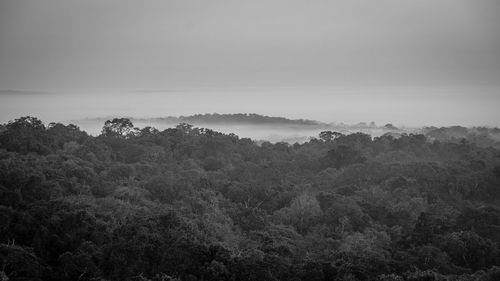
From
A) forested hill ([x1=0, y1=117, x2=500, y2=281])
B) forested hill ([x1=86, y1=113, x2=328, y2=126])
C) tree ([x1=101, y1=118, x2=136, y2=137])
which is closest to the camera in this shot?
forested hill ([x1=0, y1=117, x2=500, y2=281])

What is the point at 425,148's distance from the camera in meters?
57.9

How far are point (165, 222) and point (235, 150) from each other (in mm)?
30359

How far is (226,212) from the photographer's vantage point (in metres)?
29.2

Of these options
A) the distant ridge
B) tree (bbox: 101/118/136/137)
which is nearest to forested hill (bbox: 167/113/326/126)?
the distant ridge

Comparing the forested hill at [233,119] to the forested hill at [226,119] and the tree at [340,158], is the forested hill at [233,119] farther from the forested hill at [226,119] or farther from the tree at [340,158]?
the tree at [340,158]

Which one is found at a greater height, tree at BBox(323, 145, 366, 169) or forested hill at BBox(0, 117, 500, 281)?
tree at BBox(323, 145, 366, 169)

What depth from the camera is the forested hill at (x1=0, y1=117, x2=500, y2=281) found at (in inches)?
709

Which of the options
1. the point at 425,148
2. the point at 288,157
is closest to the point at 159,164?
the point at 288,157

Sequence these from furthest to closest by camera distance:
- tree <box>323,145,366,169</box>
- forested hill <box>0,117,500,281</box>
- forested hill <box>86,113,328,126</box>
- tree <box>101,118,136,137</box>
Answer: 1. forested hill <box>86,113,328,126</box>
2. tree <box>101,118,136,137</box>
3. tree <box>323,145,366,169</box>
4. forested hill <box>0,117,500,281</box>

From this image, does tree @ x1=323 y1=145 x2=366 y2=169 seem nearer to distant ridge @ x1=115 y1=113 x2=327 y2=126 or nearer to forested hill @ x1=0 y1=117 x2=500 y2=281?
forested hill @ x1=0 y1=117 x2=500 y2=281

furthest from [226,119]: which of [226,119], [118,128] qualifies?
[118,128]

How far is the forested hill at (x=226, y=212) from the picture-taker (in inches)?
709

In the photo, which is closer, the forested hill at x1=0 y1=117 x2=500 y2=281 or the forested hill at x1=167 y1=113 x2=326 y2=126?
the forested hill at x1=0 y1=117 x2=500 y2=281

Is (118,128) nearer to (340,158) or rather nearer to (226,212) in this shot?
(340,158)
